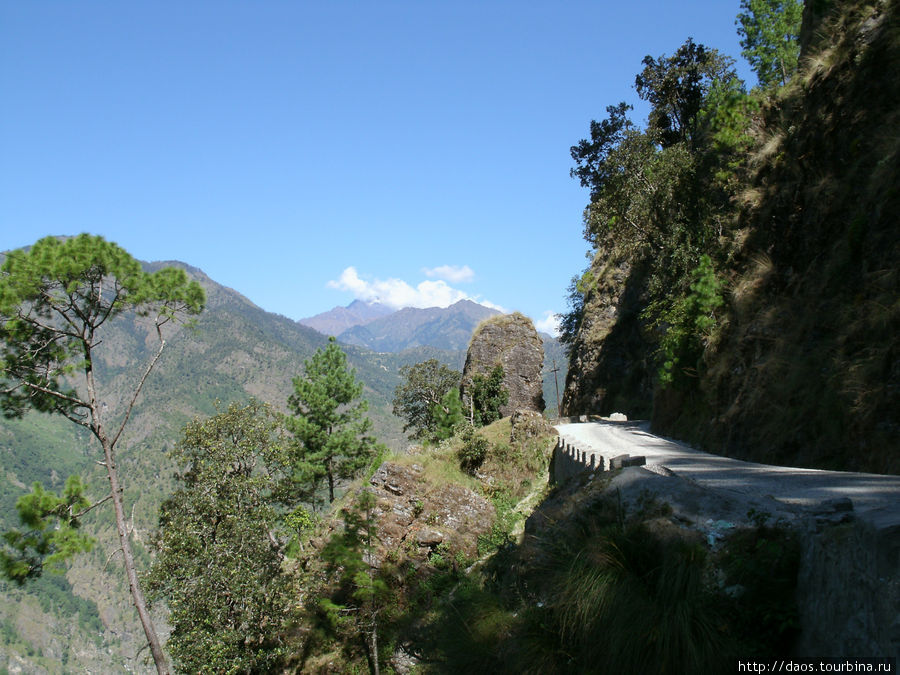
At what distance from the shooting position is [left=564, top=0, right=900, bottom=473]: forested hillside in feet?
29.9

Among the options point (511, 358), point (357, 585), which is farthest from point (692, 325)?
point (511, 358)

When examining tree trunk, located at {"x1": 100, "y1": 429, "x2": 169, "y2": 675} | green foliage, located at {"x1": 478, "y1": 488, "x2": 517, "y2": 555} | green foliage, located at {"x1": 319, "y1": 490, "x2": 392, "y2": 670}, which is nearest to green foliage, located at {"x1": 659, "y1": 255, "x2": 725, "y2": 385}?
green foliage, located at {"x1": 478, "y1": 488, "x2": 517, "y2": 555}

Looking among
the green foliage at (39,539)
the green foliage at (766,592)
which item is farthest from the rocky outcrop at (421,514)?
the green foliage at (766,592)

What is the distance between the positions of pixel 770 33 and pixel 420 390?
123 feet

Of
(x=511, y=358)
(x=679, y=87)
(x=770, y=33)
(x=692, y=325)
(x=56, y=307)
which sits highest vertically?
(x=770, y=33)

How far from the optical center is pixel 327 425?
124ft

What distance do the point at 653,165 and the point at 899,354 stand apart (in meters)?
18.8

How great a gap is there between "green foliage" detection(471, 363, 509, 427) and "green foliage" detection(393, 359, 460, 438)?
870 centimetres

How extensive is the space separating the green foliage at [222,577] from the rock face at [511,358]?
77.0 feet

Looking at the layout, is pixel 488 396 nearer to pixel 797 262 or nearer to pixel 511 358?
pixel 511 358

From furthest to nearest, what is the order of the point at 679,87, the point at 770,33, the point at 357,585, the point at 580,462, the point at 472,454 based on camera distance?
the point at 770,33 < the point at 679,87 < the point at 472,454 < the point at 357,585 < the point at 580,462

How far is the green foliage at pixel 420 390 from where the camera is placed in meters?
50.0

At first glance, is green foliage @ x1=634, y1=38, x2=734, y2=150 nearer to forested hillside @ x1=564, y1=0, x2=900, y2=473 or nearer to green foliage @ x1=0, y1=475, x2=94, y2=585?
forested hillside @ x1=564, y1=0, x2=900, y2=473

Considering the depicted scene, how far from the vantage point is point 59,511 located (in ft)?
52.0
